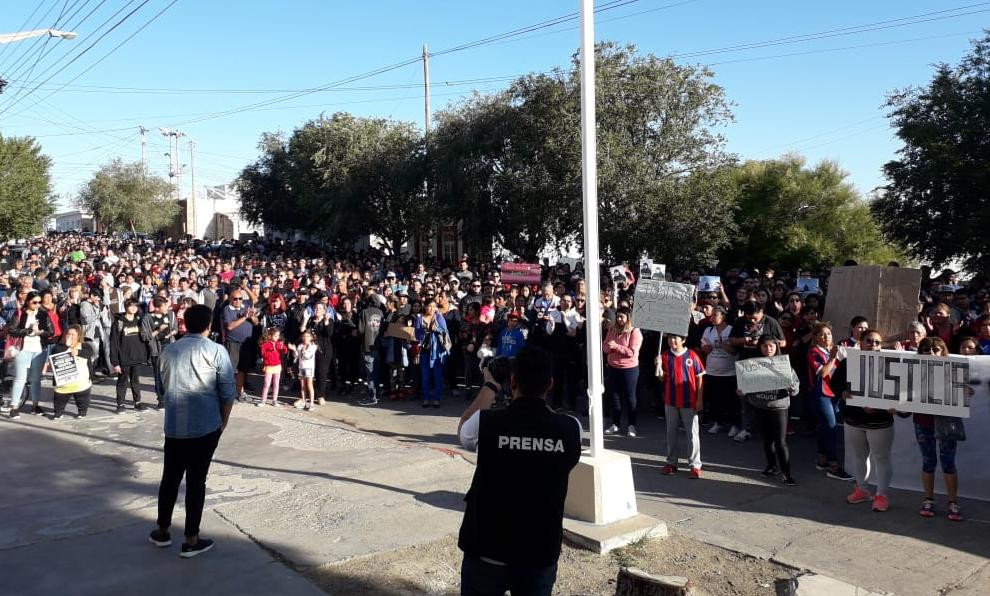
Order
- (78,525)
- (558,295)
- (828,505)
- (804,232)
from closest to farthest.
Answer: (78,525) → (828,505) → (558,295) → (804,232)

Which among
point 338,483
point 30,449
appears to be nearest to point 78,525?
point 338,483

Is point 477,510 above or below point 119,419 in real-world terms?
above

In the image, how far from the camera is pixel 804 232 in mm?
27516

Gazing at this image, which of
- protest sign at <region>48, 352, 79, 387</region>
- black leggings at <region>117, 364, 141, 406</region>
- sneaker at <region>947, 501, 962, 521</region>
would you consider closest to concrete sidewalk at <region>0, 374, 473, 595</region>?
protest sign at <region>48, 352, 79, 387</region>

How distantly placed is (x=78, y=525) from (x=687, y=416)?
18.0 ft

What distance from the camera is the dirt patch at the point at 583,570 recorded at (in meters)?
4.85

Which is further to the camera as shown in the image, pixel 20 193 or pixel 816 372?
pixel 20 193

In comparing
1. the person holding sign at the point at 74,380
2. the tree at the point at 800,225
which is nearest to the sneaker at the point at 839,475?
the person holding sign at the point at 74,380

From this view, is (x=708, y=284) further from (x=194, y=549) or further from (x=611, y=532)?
(x=194, y=549)

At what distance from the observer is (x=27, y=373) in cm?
1042

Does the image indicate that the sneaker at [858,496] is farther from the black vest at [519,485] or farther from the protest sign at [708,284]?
the protest sign at [708,284]

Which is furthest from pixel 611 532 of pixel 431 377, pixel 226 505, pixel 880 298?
pixel 431 377

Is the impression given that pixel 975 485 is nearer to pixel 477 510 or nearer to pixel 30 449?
pixel 477 510

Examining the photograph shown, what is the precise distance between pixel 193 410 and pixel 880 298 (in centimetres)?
755
